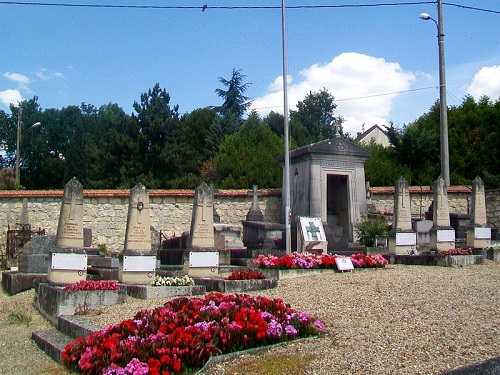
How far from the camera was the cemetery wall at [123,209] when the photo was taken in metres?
22.9

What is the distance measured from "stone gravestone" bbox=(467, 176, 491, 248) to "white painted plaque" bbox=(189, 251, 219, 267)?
25.8 feet

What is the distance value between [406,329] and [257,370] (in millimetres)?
1884

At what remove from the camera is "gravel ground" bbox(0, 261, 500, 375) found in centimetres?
520

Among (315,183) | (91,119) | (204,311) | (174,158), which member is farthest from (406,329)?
(91,119)

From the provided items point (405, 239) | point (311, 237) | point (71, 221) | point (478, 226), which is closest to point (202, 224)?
point (71, 221)

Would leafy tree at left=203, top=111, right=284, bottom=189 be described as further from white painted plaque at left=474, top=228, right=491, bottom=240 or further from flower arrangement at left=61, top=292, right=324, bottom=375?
flower arrangement at left=61, top=292, right=324, bottom=375

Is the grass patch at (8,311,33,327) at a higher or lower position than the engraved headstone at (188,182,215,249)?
lower

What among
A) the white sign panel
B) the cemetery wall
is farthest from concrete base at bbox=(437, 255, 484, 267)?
the cemetery wall

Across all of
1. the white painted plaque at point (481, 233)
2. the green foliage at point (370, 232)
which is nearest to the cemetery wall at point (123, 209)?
the green foliage at point (370, 232)

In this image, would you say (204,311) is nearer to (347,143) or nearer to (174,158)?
(347,143)

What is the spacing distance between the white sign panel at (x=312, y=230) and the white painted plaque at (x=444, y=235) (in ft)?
9.69

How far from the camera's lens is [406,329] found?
6230 mm

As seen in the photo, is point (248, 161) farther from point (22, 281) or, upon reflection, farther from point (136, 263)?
point (136, 263)

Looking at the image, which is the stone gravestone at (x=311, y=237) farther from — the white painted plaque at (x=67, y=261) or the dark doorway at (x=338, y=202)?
the white painted plaque at (x=67, y=261)
